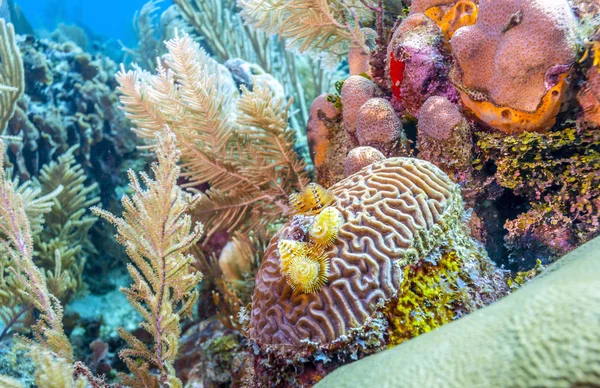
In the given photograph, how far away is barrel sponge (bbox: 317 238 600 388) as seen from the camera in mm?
877

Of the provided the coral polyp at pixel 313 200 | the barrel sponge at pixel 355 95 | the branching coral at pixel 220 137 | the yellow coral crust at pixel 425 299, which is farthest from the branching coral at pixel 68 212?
the yellow coral crust at pixel 425 299

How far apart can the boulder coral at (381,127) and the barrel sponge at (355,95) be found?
207 millimetres

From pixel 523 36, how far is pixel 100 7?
162ft

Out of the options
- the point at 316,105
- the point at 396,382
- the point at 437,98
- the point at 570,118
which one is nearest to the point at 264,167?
the point at 316,105

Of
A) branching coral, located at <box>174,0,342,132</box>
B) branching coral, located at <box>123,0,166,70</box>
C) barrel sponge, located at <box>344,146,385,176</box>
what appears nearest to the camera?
barrel sponge, located at <box>344,146,385,176</box>

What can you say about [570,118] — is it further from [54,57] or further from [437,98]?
[54,57]

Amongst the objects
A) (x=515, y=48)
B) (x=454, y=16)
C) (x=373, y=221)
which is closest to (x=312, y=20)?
(x=454, y=16)

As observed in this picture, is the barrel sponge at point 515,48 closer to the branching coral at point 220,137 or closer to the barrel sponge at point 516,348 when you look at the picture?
the barrel sponge at point 516,348

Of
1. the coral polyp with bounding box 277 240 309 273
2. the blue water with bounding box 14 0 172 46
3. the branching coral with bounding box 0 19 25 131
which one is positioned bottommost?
the coral polyp with bounding box 277 240 309 273

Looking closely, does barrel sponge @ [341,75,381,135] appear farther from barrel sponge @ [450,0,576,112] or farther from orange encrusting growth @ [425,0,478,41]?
barrel sponge @ [450,0,576,112]

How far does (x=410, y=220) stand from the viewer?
6.86ft

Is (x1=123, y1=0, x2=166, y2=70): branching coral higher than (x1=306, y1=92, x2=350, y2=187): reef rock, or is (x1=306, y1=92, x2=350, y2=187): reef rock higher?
(x1=123, y1=0, x2=166, y2=70): branching coral

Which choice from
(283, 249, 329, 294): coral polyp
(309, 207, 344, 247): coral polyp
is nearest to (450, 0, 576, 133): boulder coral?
(309, 207, 344, 247): coral polyp

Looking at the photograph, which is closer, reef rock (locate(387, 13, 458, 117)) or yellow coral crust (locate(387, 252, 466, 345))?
yellow coral crust (locate(387, 252, 466, 345))
